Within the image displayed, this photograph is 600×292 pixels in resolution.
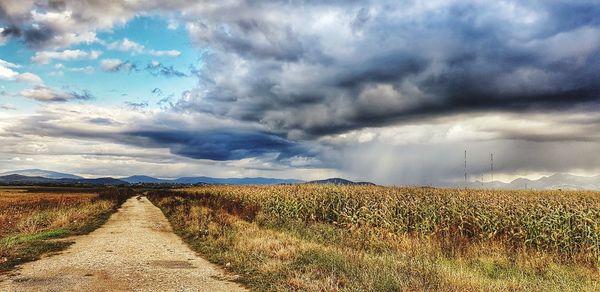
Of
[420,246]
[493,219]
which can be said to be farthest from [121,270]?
[493,219]

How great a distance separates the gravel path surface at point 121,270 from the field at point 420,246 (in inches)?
33.2

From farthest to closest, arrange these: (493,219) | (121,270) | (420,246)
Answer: (493,219) < (420,246) < (121,270)

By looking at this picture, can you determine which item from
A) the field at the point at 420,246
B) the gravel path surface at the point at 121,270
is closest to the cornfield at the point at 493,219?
the field at the point at 420,246

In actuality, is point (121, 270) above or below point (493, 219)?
below

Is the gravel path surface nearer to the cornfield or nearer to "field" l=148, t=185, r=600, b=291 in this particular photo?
"field" l=148, t=185, r=600, b=291

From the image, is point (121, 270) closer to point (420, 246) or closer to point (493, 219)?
point (420, 246)

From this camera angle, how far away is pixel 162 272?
12344 mm

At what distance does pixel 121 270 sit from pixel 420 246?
11.4 meters

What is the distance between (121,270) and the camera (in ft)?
40.9

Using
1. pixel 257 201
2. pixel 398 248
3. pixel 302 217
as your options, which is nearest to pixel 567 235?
pixel 398 248

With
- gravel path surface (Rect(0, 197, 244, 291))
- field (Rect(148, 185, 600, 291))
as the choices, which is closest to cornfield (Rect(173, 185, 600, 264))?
field (Rect(148, 185, 600, 291))

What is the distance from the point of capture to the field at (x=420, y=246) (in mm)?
10711

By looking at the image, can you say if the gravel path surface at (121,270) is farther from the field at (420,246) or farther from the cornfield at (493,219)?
the cornfield at (493,219)

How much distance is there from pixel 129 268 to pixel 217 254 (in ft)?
10.6
